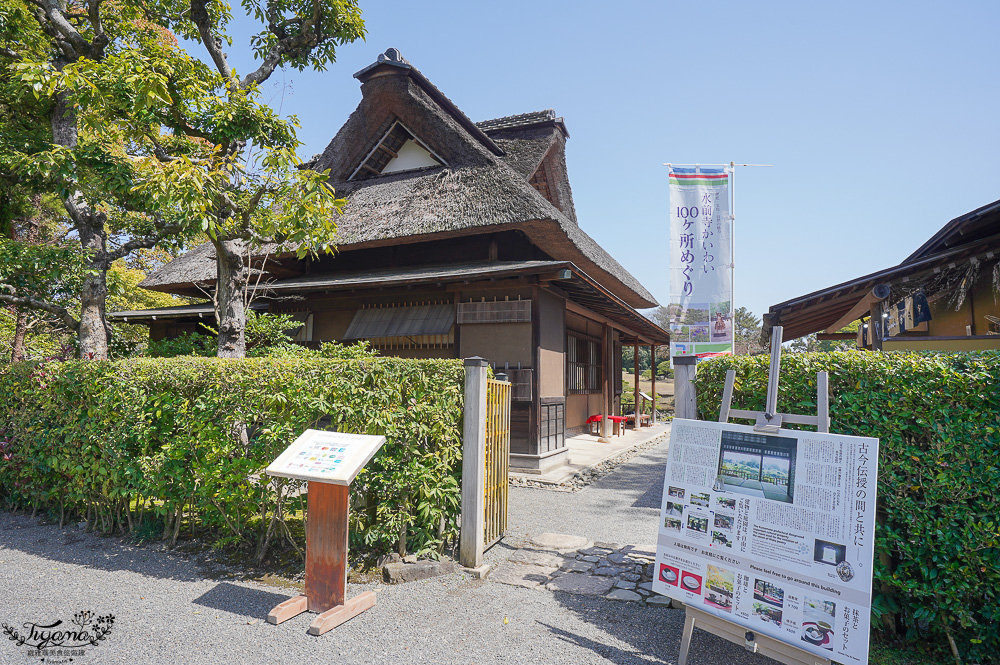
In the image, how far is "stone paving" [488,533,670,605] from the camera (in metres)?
3.68

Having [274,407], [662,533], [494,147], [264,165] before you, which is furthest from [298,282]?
[662,533]

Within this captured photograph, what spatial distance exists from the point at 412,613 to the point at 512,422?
4848mm

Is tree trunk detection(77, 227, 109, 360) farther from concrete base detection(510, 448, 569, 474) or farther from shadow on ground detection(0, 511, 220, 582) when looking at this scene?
concrete base detection(510, 448, 569, 474)

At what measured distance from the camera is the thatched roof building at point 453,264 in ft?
26.7

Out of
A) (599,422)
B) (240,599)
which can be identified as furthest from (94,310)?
(599,422)

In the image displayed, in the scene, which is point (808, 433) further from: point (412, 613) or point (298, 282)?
point (298, 282)

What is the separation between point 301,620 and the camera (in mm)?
3166

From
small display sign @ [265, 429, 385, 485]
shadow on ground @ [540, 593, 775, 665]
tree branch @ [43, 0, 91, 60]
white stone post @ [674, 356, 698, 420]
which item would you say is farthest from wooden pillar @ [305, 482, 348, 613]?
tree branch @ [43, 0, 91, 60]

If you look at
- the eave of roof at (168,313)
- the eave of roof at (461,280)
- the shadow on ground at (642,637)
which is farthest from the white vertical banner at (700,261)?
the eave of roof at (168,313)

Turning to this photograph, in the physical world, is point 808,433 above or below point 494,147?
below

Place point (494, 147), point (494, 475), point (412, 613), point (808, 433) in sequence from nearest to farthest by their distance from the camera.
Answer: point (808, 433) → point (412, 613) → point (494, 475) → point (494, 147)

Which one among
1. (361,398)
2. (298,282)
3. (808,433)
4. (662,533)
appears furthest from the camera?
(298,282)

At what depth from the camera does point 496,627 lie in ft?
10.3

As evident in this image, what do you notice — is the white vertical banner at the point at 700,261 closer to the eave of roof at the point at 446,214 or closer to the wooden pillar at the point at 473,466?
the eave of roof at the point at 446,214
